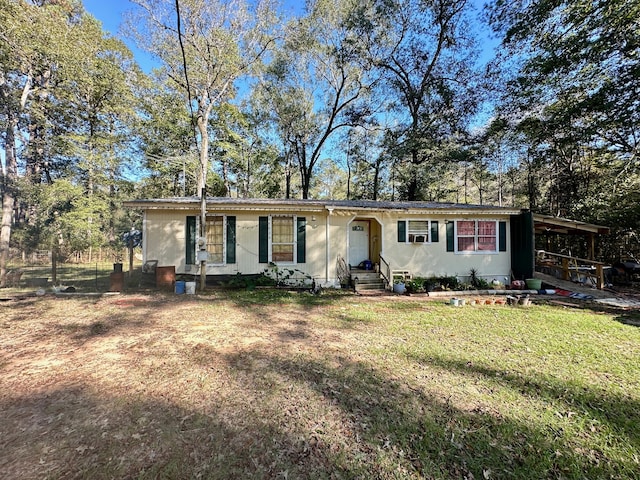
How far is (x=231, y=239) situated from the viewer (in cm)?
941

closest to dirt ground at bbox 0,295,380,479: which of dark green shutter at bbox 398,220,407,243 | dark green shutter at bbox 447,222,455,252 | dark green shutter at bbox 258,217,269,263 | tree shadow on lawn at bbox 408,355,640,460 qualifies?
tree shadow on lawn at bbox 408,355,640,460

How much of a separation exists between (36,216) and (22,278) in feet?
33.3

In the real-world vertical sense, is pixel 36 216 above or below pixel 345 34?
below

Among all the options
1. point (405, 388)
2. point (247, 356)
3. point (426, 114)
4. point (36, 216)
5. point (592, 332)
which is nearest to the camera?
point (405, 388)

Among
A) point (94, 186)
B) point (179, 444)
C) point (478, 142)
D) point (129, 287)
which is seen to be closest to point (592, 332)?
point (179, 444)

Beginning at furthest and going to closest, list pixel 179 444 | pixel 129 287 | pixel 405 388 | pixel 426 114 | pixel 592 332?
pixel 426 114, pixel 129 287, pixel 592 332, pixel 405 388, pixel 179 444

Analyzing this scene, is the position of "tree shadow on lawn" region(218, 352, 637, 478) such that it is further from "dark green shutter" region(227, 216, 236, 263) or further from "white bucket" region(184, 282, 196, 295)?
"dark green shutter" region(227, 216, 236, 263)

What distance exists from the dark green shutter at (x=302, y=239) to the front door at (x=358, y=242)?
197 cm

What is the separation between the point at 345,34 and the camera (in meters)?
16.9

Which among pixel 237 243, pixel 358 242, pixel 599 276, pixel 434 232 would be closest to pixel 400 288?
pixel 358 242

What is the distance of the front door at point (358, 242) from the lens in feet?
35.8

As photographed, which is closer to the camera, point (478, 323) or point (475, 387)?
point (475, 387)

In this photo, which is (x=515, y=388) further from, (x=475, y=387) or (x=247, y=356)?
(x=247, y=356)

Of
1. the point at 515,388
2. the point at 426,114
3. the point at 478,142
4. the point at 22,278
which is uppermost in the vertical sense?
the point at 426,114
